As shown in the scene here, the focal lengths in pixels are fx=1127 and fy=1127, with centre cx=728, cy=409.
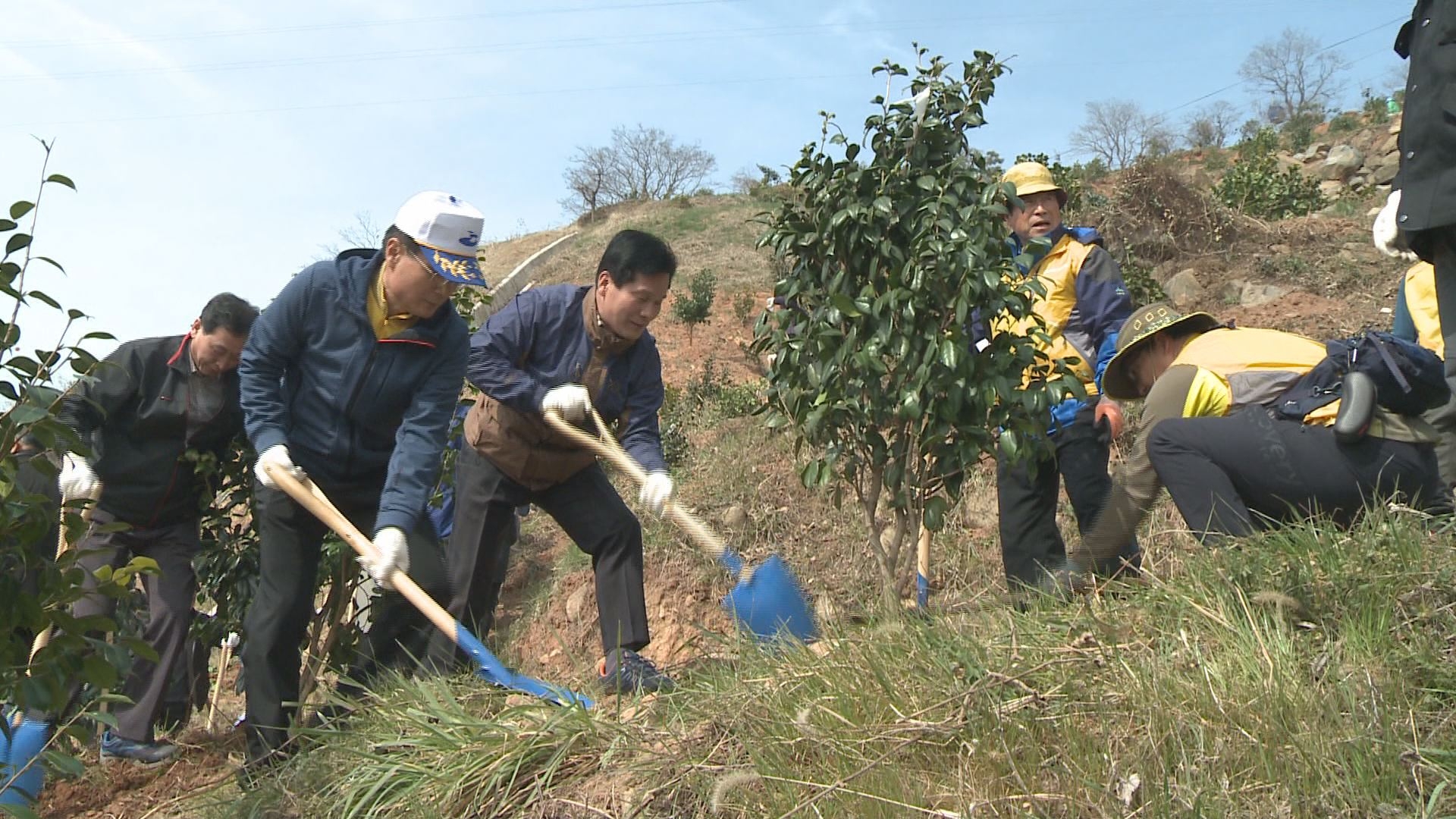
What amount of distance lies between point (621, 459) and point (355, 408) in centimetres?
94

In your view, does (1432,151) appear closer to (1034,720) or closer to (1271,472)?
(1271,472)

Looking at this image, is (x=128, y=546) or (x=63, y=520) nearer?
(x=63, y=520)

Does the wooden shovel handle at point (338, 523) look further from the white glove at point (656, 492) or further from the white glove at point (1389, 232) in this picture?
the white glove at point (1389, 232)

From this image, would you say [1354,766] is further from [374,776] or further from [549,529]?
[549,529]

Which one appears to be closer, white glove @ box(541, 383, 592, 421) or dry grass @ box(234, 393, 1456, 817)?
dry grass @ box(234, 393, 1456, 817)

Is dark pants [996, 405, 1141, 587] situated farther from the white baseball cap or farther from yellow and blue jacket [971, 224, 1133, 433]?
the white baseball cap

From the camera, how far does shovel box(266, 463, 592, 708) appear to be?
3.40 meters

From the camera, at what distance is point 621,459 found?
410cm

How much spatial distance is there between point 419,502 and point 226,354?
4.41ft

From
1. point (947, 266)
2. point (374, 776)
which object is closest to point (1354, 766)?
point (947, 266)

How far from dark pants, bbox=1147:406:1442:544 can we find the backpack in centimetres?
11

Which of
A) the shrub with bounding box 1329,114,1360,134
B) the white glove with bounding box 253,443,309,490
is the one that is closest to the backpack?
the white glove with bounding box 253,443,309,490

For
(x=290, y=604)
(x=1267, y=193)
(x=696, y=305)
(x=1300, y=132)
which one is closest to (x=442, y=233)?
(x=290, y=604)

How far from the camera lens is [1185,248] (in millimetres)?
11562
